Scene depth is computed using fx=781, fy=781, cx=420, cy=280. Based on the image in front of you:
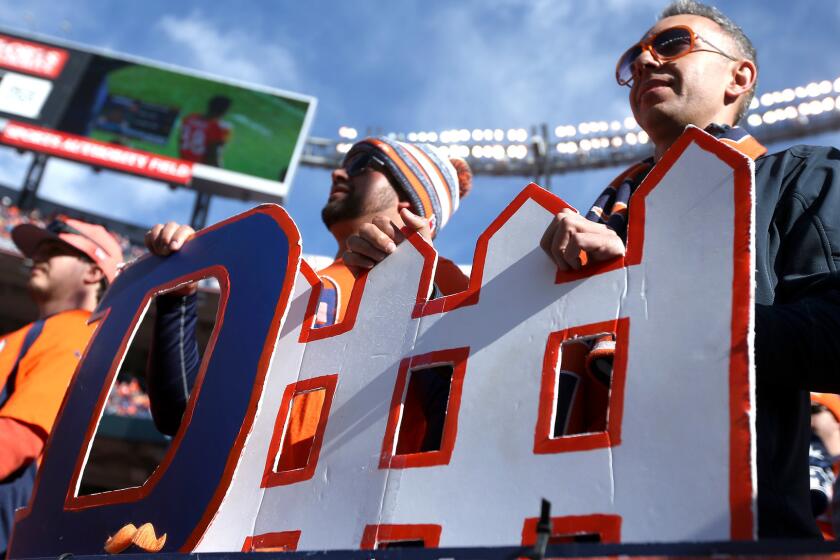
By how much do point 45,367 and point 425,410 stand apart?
1.36m

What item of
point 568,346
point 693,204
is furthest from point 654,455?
point 568,346

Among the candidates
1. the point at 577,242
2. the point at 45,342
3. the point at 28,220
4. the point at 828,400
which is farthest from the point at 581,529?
the point at 28,220

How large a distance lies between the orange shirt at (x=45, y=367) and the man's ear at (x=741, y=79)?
189cm

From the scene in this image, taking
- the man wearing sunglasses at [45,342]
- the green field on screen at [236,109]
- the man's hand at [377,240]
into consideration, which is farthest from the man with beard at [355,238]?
the green field on screen at [236,109]

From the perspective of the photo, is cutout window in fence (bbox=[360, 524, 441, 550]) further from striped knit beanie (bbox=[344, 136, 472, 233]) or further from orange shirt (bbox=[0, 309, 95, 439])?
orange shirt (bbox=[0, 309, 95, 439])

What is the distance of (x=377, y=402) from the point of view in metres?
1.36

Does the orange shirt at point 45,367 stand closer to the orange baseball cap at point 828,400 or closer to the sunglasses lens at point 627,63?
the sunglasses lens at point 627,63

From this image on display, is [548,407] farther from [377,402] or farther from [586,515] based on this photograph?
[377,402]

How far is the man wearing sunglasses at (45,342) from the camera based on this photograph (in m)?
2.21

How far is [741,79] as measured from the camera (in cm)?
174

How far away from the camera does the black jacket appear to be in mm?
1104

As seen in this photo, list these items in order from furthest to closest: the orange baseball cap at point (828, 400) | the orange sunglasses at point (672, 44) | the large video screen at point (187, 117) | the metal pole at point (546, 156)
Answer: the metal pole at point (546, 156), the large video screen at point (187, 117), the orange baseball cap at point (828, 400), the orange sunglasses at point (672, 44)

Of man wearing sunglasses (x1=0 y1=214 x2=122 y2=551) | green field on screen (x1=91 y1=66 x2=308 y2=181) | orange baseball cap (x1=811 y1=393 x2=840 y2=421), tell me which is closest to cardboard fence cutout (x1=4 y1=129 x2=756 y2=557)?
man wearing sunglasses (x1=0 y1=214 x2=122 y2=551)

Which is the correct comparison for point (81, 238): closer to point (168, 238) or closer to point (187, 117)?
point (168, 238)
